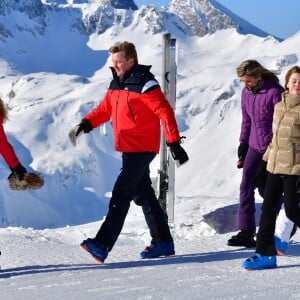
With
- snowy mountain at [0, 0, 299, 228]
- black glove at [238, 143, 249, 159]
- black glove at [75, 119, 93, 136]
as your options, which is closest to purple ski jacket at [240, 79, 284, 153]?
black glove at [238, 143, 249, 159]

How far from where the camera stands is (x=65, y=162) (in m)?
94.6

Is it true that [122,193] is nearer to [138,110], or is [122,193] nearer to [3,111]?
[138,110]

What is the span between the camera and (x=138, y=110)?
4.71 m

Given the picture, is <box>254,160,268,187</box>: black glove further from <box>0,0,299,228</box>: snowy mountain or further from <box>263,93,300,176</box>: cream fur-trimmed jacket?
<box>0,0,299,228</box>: snowy mountain

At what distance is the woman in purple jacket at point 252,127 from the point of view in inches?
206

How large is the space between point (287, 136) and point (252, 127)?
1.27 metres

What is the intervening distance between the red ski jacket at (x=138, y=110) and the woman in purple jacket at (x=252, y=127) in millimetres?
901

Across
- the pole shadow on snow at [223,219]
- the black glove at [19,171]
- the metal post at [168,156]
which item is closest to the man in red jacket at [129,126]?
the black glove at [19,171]

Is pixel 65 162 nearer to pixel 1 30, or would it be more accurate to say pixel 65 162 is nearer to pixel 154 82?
pixel 154 82

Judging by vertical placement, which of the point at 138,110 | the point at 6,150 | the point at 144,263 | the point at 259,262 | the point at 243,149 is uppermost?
the point at 138,110

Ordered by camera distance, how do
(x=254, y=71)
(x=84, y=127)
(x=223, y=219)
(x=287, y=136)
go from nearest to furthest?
(x=287, y=136), (x=84, y=127), (x=254, y=71), (x=223, y=219)

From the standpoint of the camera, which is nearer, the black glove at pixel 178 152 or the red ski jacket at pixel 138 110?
the black glove at pixel 178 152

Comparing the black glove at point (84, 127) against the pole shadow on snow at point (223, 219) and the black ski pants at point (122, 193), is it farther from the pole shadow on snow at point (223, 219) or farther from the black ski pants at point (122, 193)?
the pole shadow on snow at point (223, 219)

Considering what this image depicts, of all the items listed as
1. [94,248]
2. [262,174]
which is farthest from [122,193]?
[262,174]
